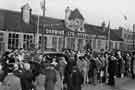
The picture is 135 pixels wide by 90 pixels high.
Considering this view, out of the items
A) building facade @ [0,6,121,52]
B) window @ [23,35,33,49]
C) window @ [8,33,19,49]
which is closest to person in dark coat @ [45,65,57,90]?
building facade @ [0,6,121,52]

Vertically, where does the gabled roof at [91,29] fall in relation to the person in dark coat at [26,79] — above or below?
above

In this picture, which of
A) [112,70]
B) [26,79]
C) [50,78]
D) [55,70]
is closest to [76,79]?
[55,70]

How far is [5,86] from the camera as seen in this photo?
748 centimetres

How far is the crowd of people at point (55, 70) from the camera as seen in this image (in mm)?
8453

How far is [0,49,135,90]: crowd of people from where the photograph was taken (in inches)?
333

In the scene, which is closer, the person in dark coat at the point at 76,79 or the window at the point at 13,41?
the person in dark coat at the point at 76,79

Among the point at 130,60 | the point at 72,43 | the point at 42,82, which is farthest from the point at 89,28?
the point at 42,82

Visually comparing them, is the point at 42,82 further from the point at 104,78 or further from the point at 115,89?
the point at 104,78

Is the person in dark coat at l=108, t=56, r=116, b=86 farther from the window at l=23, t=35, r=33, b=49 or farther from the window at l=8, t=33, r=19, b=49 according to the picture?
the window at l=23, t=35, r=33, b=49

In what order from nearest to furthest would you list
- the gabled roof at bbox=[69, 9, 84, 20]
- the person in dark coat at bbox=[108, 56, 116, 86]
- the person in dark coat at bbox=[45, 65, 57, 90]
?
the person in dark coat at bbox=[45, 65, 57, 90] < the person in dark coat at bbox=[108, 56, 116, 86] < the gabled roof at bbox=[69, 9, 84, 20]

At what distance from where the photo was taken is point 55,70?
9.30 m

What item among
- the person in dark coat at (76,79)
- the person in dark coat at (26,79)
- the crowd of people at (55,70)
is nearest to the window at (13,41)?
the crowd of people at (55,70)

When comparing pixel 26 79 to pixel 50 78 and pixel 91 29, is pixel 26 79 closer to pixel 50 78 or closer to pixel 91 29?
pixel 50 78

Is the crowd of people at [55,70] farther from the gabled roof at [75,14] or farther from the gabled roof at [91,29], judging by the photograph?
the gabled roof at [91,29]
